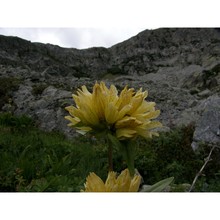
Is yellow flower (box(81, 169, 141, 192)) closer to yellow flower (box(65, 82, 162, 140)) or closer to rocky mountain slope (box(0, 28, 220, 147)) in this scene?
yellow flower (box(65, 82, 162, 140))

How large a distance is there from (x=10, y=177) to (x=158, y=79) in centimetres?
588

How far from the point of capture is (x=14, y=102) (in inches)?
154

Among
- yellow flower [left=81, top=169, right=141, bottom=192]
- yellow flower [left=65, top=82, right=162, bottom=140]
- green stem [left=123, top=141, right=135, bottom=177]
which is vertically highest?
yellow flower [left=65, top=82, right=162, bottom=140]

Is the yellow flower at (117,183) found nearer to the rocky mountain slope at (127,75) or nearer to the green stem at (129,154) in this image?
the green stem at (129,154)

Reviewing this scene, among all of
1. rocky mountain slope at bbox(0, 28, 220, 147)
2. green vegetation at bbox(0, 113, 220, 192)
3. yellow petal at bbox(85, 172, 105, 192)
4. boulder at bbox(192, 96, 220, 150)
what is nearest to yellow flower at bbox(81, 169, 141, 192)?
yellow petal at bbox(85, 172, 105, 192)

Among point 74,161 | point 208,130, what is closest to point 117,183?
point 74,161

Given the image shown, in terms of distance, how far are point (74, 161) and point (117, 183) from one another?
1.78 metres

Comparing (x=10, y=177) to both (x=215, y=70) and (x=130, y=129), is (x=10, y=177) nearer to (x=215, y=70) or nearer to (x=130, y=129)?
(x=130, y=129)

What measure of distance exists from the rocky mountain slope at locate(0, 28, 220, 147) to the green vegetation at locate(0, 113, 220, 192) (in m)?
0.39

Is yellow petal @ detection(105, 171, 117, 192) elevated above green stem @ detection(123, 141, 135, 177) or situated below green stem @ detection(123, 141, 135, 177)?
below

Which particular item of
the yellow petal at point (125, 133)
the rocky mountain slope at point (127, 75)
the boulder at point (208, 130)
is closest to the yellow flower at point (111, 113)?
the yellow petal at point (125, 133)

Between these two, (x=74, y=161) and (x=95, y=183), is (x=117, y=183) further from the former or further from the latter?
(x=74, y=161)

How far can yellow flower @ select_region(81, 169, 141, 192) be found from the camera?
0.38 m

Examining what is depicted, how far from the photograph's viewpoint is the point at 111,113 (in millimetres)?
418
